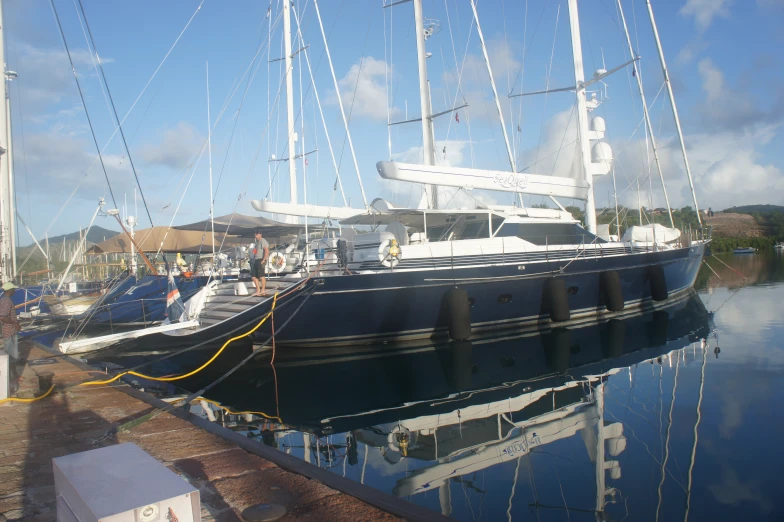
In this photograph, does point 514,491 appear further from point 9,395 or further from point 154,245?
point 154,245

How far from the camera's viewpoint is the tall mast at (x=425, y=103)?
16.8 meters

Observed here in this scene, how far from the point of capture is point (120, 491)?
2.36 metres

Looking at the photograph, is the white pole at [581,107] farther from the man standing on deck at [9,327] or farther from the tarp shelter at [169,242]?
the man standing on deck at [9,327]

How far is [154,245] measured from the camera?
24.2m

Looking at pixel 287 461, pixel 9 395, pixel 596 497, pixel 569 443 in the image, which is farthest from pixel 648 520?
pixel 9 395

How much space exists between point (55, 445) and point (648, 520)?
5.45 metres

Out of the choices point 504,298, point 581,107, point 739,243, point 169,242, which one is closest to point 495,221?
point 504,298

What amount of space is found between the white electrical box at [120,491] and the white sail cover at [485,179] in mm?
11894

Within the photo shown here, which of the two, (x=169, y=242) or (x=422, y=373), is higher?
(x=169, y=242)

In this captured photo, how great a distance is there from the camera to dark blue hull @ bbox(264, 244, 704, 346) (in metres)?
12.4

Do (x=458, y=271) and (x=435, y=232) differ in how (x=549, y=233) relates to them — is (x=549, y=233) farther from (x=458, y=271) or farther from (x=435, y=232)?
(x=458, y=271)

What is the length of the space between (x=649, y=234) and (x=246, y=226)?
13.8m

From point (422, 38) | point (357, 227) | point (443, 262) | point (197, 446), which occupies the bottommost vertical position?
point (197, 446)

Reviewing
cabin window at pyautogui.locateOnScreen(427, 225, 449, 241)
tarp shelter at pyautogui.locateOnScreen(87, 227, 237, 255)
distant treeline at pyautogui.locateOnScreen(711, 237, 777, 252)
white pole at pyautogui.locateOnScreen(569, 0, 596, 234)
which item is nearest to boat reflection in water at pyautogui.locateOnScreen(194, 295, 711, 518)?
cabin window at pyautogui.locateOnScreen(427, 225, 449, 241)
